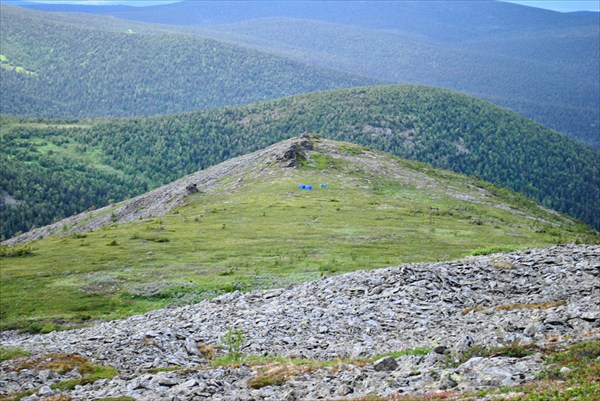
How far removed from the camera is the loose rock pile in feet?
76.1

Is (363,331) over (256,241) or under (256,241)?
over

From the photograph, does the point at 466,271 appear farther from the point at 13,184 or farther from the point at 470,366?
the point at 13,184

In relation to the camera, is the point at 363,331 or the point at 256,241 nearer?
the point at 363,331

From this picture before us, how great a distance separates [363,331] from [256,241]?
37.5 metres

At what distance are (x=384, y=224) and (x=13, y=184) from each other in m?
134

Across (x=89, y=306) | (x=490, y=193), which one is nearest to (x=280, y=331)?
(x=89, y=306)

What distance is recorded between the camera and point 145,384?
80.8 feet

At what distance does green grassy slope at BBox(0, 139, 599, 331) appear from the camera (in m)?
50.4

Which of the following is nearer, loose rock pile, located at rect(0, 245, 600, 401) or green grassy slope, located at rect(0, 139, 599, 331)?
loose rock pile, located at rect(0, 245, 600, 401)

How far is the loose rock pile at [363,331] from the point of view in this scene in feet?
76.1

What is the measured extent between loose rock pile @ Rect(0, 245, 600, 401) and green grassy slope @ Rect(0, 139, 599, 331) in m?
8.66

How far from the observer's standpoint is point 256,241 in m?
67.6

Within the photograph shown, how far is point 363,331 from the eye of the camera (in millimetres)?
30891

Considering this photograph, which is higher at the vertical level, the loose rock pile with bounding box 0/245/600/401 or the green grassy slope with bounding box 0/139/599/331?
the loose rock pile with bounding box 0/245/600/401
